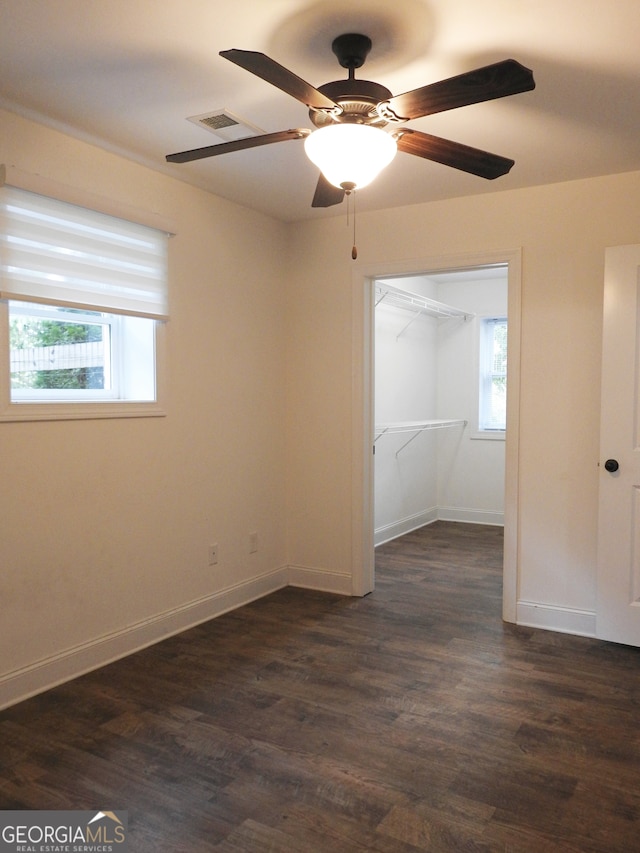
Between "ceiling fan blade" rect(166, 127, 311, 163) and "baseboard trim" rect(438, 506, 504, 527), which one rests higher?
"ceiling fan blade" rect(166, 127, 311, 163)

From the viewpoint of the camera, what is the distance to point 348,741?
7.89 feet

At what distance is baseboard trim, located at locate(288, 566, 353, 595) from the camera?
13.9ft

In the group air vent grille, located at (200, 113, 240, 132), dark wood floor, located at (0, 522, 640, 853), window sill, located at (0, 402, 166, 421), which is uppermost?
air vent grille, located at (200, 113, 240, 132)

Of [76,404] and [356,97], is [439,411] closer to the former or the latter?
[76,404]

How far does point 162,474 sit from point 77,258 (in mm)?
1154

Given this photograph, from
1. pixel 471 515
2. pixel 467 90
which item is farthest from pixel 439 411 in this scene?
pixel 467 90

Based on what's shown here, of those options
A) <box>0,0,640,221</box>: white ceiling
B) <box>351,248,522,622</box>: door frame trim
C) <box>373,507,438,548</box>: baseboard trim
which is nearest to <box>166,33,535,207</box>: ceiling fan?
<box>0,0,640,221</box>: white ceiling

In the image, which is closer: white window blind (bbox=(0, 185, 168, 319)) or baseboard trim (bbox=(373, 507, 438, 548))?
white window blind (bbox=(0, 185, 168, 319))

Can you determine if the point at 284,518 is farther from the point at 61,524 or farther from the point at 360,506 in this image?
the point at 61,524

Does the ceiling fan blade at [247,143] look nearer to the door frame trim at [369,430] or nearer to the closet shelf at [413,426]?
the door frame trim at [369,430]

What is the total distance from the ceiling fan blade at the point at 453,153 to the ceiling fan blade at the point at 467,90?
11 centimetres

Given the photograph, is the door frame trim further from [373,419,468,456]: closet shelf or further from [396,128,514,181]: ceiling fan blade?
[396,128,514,181]: ceiling fan blade

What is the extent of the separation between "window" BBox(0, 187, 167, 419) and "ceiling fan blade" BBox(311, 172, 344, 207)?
107 cm

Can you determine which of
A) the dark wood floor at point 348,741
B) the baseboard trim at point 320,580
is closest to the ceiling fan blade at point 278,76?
the dark wood floor at point 348,741
